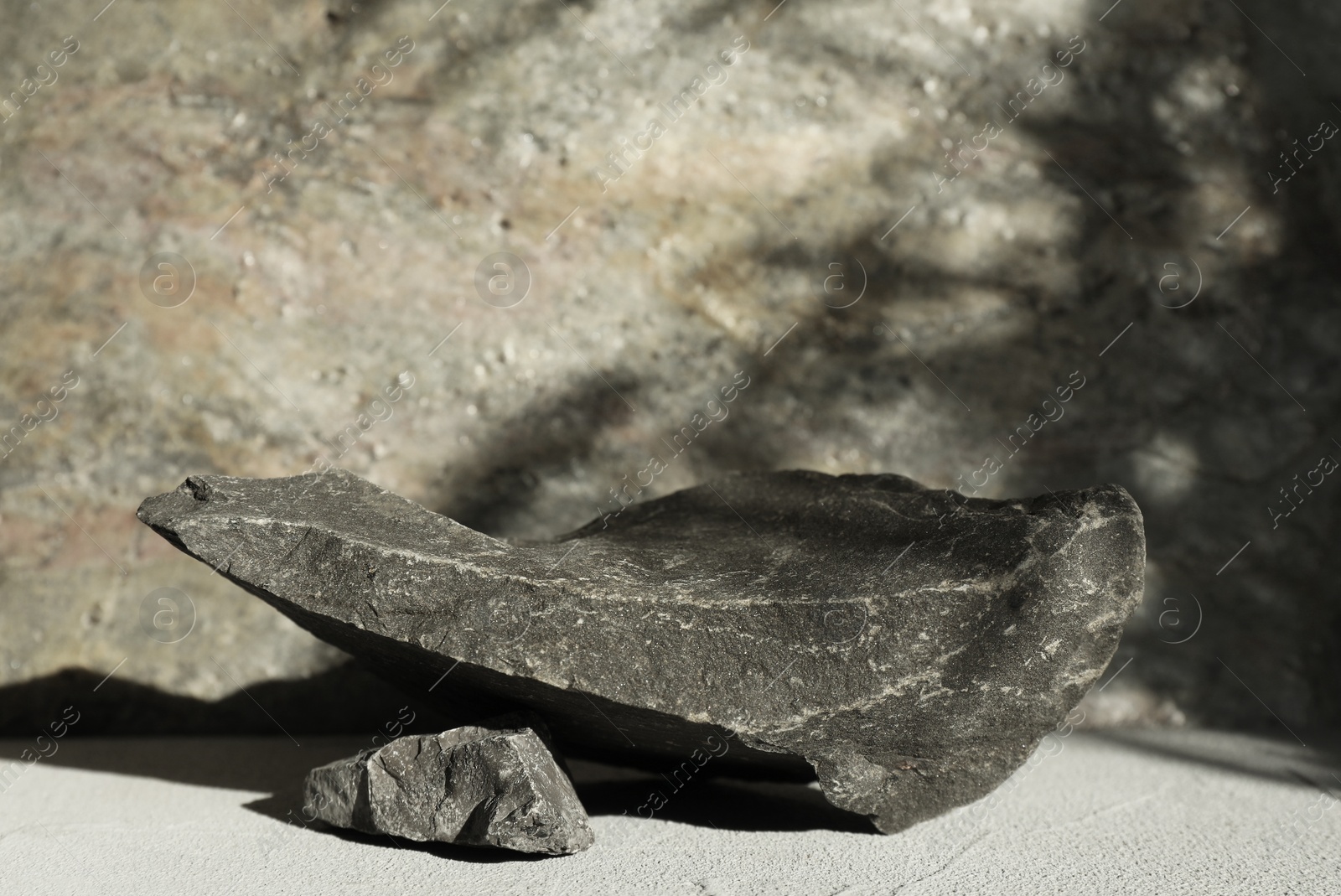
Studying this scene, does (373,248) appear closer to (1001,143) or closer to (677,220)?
(677,220)

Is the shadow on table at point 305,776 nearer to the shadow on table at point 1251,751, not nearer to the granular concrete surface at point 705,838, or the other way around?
the granular concrete surface at point 705,838

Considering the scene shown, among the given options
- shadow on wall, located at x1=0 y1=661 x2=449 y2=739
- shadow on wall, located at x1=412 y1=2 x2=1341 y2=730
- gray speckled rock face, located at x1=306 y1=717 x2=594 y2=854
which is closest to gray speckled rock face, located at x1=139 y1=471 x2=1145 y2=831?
gray speckled rock face, located at x1=306 y1=717 x2=594 y2=854

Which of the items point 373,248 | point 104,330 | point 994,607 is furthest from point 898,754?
point 104,330

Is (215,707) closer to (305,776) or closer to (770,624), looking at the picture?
(305,776)

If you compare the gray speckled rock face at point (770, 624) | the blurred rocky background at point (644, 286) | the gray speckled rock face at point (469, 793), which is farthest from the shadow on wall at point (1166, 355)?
the gray speckled rock face at point (469, 793)

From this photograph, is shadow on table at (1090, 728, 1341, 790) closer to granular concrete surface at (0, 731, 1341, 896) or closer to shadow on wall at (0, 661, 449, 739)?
granular concrete surface at (0, 731, 1341, 896)

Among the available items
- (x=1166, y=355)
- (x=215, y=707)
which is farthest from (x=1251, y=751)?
(x=215, y=707)
